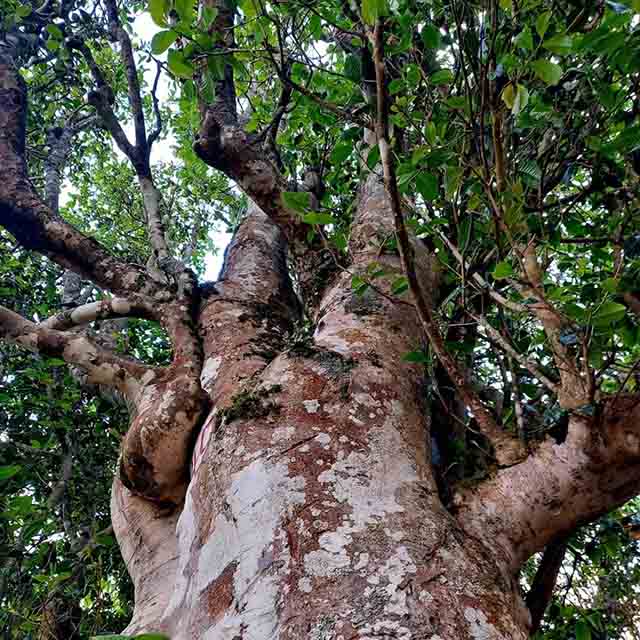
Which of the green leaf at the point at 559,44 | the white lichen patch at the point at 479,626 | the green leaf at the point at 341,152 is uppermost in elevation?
the green leaf at the point at 341,152

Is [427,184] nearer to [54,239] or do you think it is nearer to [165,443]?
[165,443]

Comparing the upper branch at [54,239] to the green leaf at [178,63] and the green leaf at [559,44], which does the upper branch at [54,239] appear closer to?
the green leaf at [178,63]

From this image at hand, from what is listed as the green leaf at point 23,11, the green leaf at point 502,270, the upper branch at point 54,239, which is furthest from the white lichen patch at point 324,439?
the green leaf at point 23,11

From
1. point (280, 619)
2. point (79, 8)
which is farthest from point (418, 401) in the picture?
point (79, 8)

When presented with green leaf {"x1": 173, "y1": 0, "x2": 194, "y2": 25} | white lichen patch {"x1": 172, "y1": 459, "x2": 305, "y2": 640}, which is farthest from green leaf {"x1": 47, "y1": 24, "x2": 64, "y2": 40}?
white lichen patch {"x1": 172, "y1": 459, "x2": 305, "y2": 640}

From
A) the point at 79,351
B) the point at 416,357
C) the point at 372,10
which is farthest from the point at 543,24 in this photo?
the point at 79,351

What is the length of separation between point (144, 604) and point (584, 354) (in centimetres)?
128

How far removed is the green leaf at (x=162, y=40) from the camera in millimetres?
1399

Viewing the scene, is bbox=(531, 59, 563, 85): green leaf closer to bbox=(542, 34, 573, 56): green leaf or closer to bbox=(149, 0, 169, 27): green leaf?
bbox=(542, 34, 573, 56): green leaf

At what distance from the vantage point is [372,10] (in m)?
1.05

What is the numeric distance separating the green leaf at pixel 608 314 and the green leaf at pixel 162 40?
1235 millimetres

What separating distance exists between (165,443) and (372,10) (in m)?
1.24

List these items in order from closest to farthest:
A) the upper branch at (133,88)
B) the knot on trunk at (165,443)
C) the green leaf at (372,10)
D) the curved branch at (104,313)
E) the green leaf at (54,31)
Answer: the green leaf at (372,10) → the knot on trunk at (165,443) → the curved branch at (104,313) → the upper branch at (133,88) → the green leaf at (54,31)

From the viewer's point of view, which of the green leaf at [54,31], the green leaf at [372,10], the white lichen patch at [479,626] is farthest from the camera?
the green leaf at [54,31]
